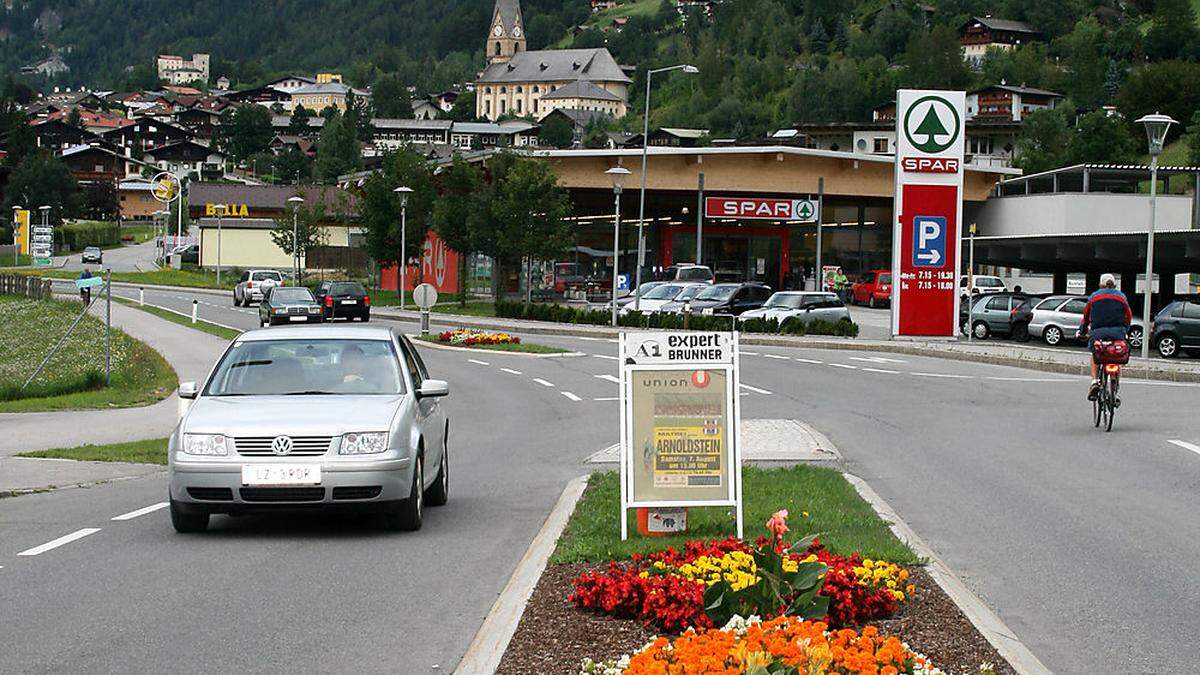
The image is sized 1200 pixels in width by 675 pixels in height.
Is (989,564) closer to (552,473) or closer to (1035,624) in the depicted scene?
(1035,624)

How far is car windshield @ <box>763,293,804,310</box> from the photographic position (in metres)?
47.5

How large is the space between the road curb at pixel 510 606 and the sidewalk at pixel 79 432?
19.0ft

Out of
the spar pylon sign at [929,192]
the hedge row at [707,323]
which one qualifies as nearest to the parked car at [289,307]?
the hedge row at [707,323]

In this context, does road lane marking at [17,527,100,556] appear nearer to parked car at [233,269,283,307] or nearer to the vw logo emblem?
the vw logo emblem

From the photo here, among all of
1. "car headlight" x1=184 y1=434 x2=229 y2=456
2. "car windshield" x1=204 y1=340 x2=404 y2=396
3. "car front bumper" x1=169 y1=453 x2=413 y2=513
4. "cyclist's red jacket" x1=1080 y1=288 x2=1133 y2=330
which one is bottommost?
"car front bumper" x1=169 y1=453 x2=413 y2=513

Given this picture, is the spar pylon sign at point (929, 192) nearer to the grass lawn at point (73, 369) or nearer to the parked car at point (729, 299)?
the parked car at point (729, 299)

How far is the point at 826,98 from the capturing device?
178m

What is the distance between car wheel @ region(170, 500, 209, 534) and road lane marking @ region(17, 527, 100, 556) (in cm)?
68

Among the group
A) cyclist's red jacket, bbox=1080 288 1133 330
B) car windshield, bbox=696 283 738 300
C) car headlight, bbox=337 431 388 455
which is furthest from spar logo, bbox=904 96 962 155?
car headlight, bbox=337 431 388 455

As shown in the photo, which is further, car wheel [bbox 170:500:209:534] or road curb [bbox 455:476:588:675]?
car wheel [bbox 170:500:209:534]

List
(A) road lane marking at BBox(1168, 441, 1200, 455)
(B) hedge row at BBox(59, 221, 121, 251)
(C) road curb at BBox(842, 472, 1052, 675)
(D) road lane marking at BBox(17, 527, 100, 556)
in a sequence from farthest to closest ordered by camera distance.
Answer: (B) hedge row at BBox(59, 221, 121, 251), (A) road lane marking at BBox(1168, 441, 1200, 455), (D) road lane marking at BBox(17, 527, 100, 556), (C) road curb at BBox(842, 472, 1052, 675)

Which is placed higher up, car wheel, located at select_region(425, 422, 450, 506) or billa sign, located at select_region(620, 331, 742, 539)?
billa sign, located at select_region(620, 331, 742, 539)

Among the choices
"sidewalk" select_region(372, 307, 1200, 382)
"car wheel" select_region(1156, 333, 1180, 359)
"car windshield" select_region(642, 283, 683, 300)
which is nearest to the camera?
"sidewalk" select_region(372, 307, 1200, 382)

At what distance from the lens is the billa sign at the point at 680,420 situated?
9.45m
